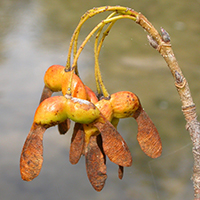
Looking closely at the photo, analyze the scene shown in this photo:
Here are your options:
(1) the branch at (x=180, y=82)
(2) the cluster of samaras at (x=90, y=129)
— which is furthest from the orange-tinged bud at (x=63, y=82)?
(1) the branch at (x=180, y=82)

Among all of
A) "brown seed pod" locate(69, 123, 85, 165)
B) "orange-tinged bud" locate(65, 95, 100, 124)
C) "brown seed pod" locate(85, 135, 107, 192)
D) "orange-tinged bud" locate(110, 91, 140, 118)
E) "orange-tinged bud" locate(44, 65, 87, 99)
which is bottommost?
"brown seed pod" locate(85, 135, 107, 192)

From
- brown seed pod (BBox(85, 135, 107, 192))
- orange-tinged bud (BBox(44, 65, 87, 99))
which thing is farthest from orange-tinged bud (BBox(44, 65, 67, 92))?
brown seed pod (BBox(85, 135, 107, 192))

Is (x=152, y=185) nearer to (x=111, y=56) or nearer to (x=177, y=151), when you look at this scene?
(x=177, y=151)

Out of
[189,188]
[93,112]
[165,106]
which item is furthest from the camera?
[165,106]

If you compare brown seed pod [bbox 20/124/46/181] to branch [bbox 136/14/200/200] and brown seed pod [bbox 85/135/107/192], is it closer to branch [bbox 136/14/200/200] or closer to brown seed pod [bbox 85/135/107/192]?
brown seed pod [bbox 85/135/107/192]

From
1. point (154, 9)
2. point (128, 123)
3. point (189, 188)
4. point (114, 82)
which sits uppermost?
point (154, 9)

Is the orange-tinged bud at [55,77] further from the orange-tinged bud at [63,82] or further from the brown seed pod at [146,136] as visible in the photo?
the brown seed pod at [146,136]

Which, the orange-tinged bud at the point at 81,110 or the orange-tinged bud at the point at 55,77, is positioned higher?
the orange-tinged bud at the point at 55,77

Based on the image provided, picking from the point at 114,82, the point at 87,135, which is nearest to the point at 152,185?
the point at 114,82
